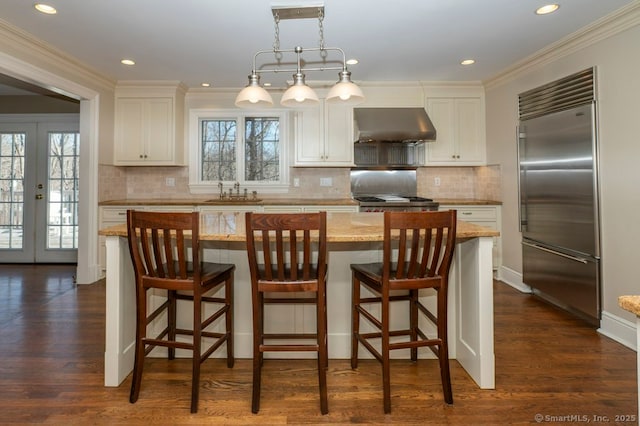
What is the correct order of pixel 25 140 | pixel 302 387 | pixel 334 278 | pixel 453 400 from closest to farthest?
pixel 453 400
pixel 302 387
pixel 334 278
pixel 25 140

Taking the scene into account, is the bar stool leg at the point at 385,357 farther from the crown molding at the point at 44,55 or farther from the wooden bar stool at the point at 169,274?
the crown molding at the point at 44,55

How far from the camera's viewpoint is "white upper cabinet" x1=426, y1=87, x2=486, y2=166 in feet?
14.4

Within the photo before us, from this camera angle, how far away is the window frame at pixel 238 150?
4695mm

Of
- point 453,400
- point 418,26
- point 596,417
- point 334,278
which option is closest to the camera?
point 596,417

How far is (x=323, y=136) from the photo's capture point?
4.40 m

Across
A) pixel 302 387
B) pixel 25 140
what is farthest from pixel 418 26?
pixel 25 140

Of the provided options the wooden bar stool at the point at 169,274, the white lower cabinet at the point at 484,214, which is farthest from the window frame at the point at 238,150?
the wooden bar stool at the point at 169,274

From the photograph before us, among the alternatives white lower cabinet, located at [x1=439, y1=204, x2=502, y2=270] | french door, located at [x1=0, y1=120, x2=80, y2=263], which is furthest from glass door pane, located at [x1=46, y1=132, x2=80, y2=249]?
white lower cabinet, located at [x1=439, y1=204, x2=502, y2=270]

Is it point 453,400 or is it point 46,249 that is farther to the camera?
point 46,249

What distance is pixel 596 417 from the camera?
170 cm

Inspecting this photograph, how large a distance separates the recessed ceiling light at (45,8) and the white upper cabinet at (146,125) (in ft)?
5.61

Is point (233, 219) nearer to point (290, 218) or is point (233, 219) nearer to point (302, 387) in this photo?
point (290, 218)

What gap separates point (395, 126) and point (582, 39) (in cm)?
177

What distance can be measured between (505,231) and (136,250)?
3759 millimetres
